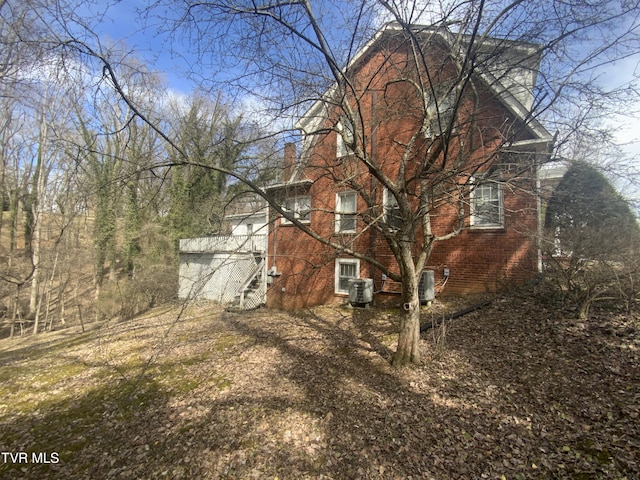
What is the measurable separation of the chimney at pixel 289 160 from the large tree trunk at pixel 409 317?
2.73 meters

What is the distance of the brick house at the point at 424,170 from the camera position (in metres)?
4.26

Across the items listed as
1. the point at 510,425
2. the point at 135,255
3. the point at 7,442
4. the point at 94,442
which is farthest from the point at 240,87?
the point at 135,255

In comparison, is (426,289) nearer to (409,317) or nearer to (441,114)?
(409,317)

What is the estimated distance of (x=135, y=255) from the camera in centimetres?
1880

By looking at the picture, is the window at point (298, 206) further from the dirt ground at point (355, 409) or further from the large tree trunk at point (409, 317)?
the dirt ground at point (355, 409)

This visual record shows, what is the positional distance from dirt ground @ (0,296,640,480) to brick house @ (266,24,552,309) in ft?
6.12

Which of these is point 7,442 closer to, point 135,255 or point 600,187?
point 600,187

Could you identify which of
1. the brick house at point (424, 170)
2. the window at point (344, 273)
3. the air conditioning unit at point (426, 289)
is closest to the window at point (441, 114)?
the brick house at point (424, 170)

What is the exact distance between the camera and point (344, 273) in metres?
10.6

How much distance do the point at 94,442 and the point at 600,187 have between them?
11085 mm

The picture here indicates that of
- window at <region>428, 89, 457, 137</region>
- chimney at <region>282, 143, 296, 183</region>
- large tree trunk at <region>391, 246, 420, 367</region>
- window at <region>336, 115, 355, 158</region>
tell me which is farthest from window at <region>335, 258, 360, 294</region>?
window at <region>428, 89, 457, 137</region>

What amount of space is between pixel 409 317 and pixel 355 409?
5.32ft

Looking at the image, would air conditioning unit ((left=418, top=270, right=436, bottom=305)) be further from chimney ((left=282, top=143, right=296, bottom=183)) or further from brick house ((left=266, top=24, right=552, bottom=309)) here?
chimney ((left=282, top=143, right=296, bottom=183))

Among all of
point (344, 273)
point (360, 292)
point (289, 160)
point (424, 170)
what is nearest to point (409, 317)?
point (424, 170)
